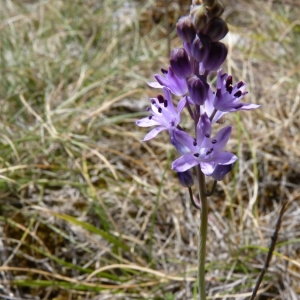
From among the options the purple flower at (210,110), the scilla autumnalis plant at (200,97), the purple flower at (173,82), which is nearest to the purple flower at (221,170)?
the scilla autumnalis plant at (200,97)

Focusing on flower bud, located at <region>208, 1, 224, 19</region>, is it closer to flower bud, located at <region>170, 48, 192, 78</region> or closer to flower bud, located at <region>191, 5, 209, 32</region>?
flower bud, located at <region>191, 5, 209, 32</region>

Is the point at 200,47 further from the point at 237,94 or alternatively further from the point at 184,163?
the point at 184,163

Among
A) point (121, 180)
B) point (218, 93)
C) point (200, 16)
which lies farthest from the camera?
point (121, 180)

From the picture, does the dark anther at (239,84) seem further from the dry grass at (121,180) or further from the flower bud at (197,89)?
the dry grass at (121,180)

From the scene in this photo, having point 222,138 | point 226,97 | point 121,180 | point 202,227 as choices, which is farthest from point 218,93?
point 121,180

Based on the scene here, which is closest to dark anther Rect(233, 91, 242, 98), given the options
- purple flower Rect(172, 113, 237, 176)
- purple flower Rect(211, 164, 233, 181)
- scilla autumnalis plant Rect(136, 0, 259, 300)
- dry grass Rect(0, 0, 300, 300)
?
scilla autumnalis plant Rect(136, 0, 259, 300)

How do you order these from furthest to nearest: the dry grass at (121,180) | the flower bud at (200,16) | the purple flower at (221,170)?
the dry grass at (121,180) → the purple flower at (221,170) → the flower bud at (200,16)

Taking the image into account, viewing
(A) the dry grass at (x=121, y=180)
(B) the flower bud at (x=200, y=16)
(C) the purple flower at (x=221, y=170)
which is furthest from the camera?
(A) the dry grass at (x=121, y=180)

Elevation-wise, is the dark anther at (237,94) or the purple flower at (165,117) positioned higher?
the dark anther at (237,94)
